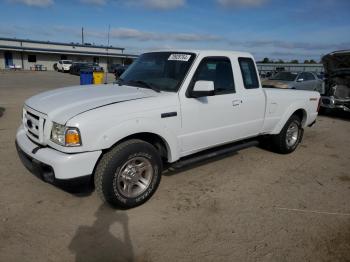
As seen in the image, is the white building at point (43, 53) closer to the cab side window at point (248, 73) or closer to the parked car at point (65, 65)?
the parked car at point (65, 65)

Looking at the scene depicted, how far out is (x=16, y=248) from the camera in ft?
9.62

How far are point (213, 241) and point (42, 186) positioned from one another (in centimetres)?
249

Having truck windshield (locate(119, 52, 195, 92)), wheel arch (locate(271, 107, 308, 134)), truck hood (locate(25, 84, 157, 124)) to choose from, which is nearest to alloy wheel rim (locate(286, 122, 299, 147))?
wheel arch (locate(271, 107, 308, 134))

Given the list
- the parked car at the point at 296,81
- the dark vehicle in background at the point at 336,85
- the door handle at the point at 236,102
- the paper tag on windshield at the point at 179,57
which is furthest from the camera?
the parked car at the point at 296,81

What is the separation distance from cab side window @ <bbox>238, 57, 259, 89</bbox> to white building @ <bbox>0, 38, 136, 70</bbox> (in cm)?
3874

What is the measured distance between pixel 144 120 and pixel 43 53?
164ft

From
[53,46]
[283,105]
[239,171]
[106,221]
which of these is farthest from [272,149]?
[53,46]

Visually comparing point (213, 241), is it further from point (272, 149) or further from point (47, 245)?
point (272, 149)

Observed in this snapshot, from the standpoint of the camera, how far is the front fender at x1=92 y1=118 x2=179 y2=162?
328 cm

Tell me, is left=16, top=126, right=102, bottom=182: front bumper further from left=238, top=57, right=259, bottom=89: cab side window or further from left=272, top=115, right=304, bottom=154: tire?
left=272, top=115, right=304, bottom=154: tire

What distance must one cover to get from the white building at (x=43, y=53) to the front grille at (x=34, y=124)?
1553 inches

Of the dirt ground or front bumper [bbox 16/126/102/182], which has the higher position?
front bumper [bbox 16/126/102/182]

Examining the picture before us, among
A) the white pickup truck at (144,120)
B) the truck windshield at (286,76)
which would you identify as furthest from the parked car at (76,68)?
the white pickup truck at (144,120)

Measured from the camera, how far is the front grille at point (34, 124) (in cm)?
338
